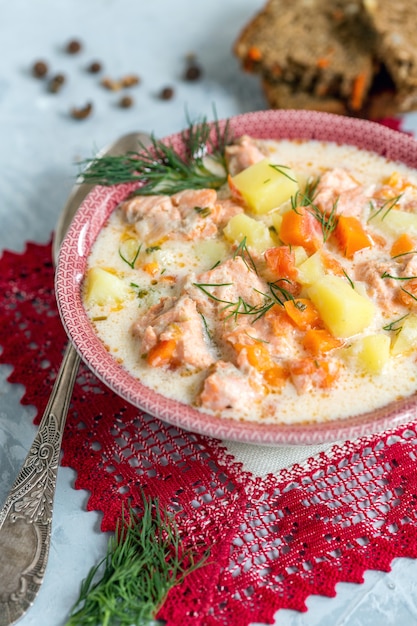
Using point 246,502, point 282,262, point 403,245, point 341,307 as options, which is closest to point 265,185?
point 282,262

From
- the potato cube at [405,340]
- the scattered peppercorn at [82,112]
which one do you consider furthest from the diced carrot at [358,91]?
the potato cube at [405,340]

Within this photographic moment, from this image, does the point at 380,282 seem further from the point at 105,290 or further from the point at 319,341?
the point at 105,290

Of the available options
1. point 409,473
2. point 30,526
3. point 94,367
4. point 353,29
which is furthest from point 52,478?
point 353,29

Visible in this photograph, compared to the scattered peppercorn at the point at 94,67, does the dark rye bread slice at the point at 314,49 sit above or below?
above

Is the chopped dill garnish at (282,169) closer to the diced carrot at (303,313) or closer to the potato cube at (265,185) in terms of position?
the potato cube at (265,185)

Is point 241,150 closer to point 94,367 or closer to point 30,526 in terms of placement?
point 94,367

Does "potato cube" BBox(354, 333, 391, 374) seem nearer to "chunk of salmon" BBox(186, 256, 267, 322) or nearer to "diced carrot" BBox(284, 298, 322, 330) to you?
"diced carrot" BBox(284, 298, 322, 330)

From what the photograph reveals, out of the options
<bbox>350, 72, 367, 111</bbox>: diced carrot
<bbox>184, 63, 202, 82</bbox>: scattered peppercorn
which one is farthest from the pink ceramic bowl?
<bbox>184, 63, 202, 82</bbox>: scattered peppercorn
